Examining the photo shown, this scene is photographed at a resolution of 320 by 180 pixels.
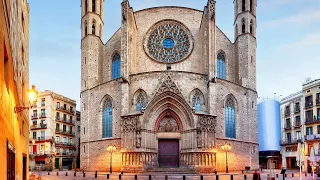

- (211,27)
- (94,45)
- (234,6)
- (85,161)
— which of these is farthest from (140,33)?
(85,161)

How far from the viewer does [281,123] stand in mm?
53375

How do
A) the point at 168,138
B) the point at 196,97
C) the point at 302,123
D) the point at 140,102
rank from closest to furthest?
the point at 168,138 < the point at 140,102 < the point at 196,97 < the point at 302,123

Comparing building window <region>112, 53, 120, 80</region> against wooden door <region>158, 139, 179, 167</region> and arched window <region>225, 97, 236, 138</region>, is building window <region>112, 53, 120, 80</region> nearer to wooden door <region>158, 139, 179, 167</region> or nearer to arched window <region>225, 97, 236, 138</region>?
wooden door <region>158, 139, 179, 167</region>

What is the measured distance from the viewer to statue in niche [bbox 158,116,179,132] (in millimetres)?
35375

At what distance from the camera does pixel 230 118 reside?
38.0m

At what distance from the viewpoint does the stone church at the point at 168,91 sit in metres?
34.0

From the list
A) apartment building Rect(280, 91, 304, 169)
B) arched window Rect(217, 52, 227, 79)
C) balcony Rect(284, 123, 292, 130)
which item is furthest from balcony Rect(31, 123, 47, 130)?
balcony Rect(284, 123, 292, 130)

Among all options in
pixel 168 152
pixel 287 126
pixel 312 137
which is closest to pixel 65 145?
pixel 168 152

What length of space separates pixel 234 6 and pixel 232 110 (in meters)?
14.0

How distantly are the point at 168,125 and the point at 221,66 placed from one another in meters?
10.5

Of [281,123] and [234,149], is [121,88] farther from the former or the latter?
[281,123]

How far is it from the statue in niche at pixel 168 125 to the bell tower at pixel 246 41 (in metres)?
10.1

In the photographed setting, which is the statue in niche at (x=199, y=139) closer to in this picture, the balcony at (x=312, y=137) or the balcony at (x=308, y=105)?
the balcony at (x=312, y=137)

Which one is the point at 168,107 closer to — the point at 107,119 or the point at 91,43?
the point at 107,119
